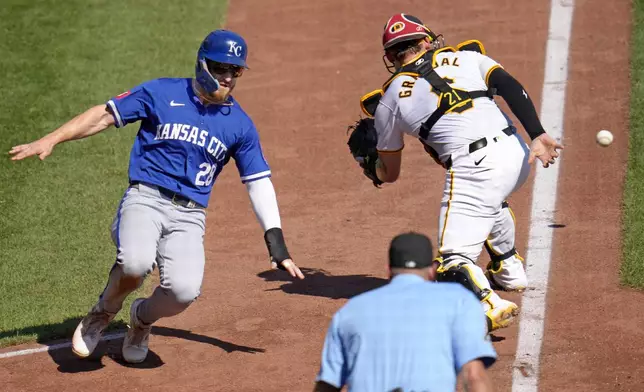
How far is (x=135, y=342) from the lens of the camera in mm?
7684

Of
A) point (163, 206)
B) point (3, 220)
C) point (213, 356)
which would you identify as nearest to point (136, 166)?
point (163, 206)

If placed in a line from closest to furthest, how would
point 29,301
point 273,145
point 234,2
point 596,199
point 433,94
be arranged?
point 433,94, point 29,301, point 596,199, point 273,145, point 234,2

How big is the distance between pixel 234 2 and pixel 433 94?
7.76 meters

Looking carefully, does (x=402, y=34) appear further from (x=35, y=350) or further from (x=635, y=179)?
(x=635, y=179)

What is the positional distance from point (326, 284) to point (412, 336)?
14.5ft

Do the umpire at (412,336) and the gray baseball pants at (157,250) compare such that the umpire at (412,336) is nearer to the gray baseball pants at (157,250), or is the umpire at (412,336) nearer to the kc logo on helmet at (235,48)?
the gray baseball pants at (157,250)

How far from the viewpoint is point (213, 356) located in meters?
7.73

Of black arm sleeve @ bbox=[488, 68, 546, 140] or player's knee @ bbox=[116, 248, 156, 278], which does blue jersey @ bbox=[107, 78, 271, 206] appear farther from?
black arm sleeve @ bbox=[488, 68, 546, 140]

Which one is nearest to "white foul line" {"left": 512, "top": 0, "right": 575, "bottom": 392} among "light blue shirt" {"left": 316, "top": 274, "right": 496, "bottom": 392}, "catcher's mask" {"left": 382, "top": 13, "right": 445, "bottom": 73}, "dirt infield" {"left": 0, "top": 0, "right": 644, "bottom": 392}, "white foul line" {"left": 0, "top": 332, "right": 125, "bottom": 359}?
"dirt infield" {"left": 0, "top": 0, "right": 644, "bottom": 392}

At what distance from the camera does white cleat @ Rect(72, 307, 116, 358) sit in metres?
7.53

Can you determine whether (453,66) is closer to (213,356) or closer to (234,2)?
(213,356)

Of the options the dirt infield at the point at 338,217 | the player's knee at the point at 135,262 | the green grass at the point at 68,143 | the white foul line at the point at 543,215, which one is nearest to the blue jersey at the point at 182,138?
the player's knee at the point at 135,262

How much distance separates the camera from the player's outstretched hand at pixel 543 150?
736cm

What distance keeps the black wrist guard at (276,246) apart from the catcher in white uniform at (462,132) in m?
1.06
